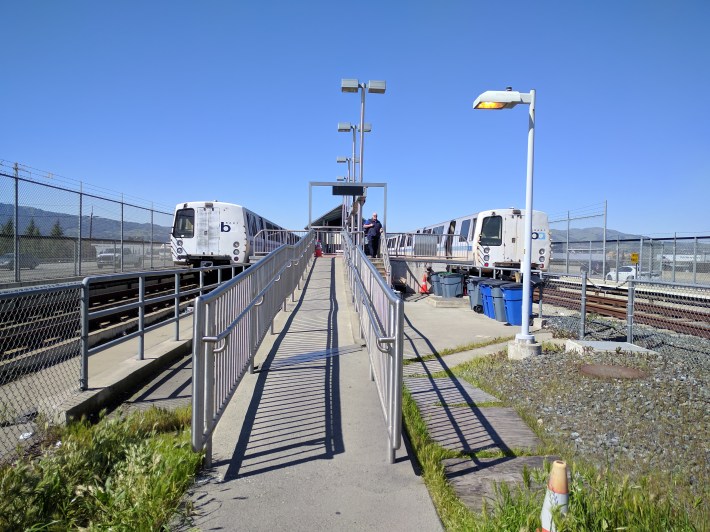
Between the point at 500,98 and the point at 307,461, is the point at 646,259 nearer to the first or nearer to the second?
the point at 500,98

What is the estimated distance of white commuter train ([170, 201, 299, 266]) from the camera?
19.2 metres

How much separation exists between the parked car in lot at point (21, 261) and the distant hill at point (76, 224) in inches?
21.4

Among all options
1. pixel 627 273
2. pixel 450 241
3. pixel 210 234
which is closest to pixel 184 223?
pixel 210 234

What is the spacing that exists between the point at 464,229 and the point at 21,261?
17.4 m

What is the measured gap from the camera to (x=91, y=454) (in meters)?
3.49

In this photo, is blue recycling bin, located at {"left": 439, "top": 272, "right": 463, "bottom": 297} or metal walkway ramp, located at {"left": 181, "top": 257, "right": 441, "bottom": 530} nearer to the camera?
metal walkway ramp, located at {"left": 181, "top": 257, "right": 441, "bottom": 530}

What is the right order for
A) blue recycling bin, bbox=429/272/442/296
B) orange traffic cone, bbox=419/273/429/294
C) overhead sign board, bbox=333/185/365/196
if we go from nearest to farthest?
blue recycling bin, bbox=429/272/442/296
orange traffic cone, bbox=419/273/429/294
overhead sign board, bbox=333/185/365/196

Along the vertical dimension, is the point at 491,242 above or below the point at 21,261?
above

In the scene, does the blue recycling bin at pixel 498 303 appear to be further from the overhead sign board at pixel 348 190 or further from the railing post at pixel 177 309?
the overhead sign board at pixel 348 190

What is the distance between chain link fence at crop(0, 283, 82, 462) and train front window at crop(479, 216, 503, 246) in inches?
641

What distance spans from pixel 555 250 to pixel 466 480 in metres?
28.1

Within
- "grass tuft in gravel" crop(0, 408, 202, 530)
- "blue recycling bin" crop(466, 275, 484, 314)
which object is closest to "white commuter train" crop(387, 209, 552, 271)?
"blue recycling bin" crop(466, 275, 484, 314)

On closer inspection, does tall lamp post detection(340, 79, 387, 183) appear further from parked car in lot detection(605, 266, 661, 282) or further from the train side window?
parked car in lot detection(605, 266, 661, 282)

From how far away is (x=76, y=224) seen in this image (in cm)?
1350
